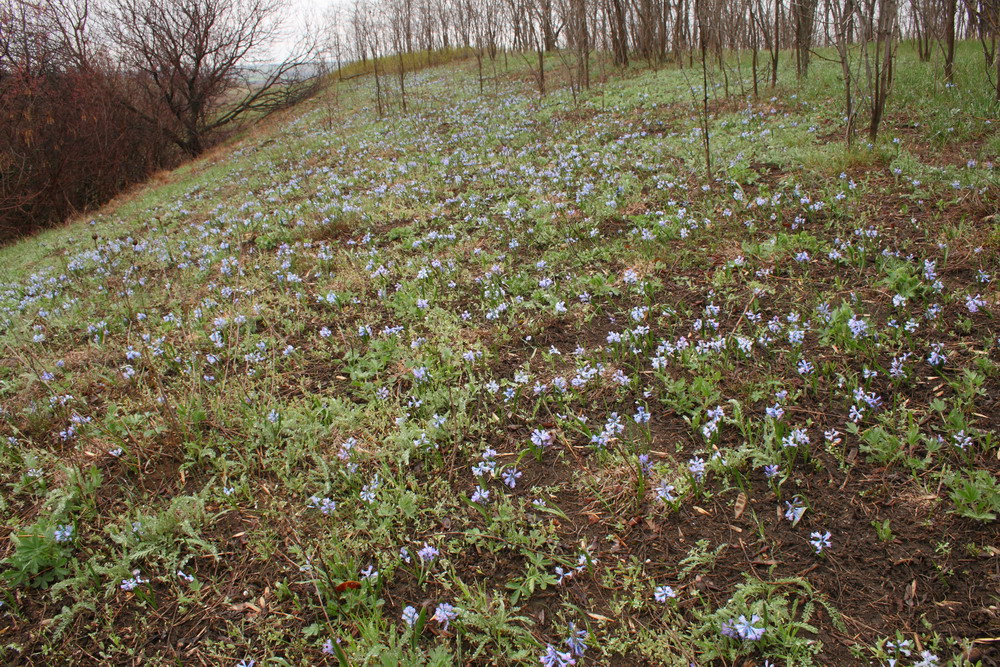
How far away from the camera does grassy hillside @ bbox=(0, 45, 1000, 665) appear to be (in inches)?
80.7

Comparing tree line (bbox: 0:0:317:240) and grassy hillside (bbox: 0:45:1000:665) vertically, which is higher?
tree line (bbox: 0:0:317:240)

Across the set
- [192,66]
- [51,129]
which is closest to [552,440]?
[51,129]

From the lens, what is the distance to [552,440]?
2971 mm

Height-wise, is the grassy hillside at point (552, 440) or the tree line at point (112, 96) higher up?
the tree line at point (112, 96)

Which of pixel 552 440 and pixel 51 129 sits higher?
pixel 51 129

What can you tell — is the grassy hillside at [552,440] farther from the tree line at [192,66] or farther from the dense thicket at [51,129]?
the dense thicket at [51,129]

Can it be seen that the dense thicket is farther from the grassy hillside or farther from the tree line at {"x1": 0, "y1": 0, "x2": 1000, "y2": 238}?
the grassy hillside

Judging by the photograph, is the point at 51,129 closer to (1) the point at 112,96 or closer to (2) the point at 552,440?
(1) the point at 112,96

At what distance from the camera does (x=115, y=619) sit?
229 cm

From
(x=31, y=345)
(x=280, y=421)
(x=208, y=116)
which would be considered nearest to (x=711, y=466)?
(x=280, y=421)

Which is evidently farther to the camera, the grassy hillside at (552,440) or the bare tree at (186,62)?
the bare tree at (186,62)

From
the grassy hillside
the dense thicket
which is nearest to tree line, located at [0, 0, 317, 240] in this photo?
the dense thicket

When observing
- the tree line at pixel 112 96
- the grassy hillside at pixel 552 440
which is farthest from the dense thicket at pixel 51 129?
the grassy hillside at pixel 552 440

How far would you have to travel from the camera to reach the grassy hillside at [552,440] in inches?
80.7
